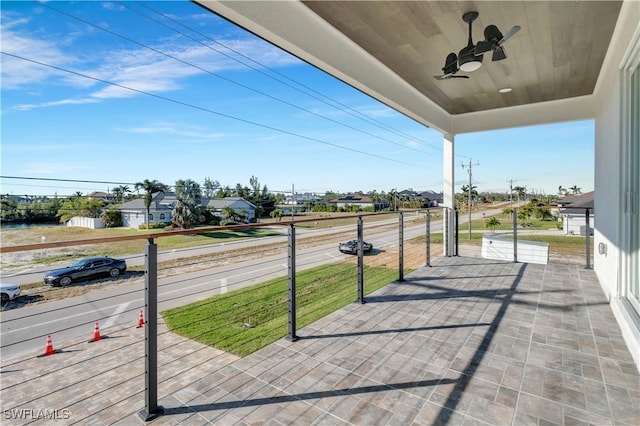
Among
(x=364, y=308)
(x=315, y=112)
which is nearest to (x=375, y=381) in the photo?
(x=364, y=308)

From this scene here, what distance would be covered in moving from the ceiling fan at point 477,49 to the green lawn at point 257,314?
9.43 ft

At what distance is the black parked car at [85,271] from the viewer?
10.1m

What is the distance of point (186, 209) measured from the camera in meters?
21.1

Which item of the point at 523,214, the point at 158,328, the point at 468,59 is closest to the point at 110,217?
the point at 158,328

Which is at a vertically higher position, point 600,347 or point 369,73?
point 369,73

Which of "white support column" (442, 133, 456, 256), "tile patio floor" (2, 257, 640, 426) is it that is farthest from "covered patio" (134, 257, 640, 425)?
"white support column" (442, 133, 456, 256)

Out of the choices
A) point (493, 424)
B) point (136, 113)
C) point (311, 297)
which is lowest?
point (311, 297)

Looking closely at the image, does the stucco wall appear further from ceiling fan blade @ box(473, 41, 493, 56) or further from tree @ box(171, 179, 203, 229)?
tree @ box(171, 179, 203, 229)

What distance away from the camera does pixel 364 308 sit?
107 inches

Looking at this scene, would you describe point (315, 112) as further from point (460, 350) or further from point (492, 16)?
point (460, 350)

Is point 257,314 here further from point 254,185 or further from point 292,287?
point 254,185

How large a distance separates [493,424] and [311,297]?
729 cm

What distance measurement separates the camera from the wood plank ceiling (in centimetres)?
234

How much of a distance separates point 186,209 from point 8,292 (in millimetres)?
12313
